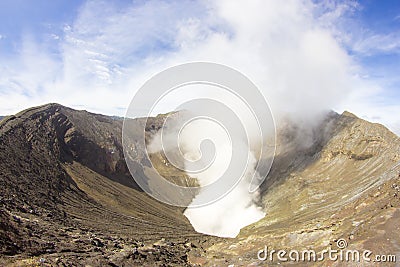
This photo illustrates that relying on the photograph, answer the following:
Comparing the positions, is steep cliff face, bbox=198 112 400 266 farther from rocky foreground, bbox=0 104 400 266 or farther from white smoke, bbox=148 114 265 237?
white smoke, bbox=148 114 265 237

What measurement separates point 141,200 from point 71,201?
24.0 m

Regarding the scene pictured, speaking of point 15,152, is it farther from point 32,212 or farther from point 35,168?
point 32,212

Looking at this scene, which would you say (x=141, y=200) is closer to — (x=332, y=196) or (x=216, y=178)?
(x=332, y=196)

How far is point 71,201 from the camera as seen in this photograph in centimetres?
5191

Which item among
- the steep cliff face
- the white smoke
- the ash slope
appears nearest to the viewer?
the ash slope

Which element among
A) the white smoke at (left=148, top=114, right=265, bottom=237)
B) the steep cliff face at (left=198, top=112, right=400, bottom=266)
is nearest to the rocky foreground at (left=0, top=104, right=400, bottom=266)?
the steep cliff face at (left=198, top=112, right=400, bottom=266)

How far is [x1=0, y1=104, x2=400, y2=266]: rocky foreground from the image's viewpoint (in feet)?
101

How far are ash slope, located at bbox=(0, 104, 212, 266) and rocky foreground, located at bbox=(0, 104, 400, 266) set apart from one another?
205 mm

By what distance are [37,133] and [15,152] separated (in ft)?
37.8

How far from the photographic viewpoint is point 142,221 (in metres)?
56.3

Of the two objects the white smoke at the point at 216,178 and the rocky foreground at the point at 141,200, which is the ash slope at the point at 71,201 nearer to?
the rocky foreground at the point at 141,200

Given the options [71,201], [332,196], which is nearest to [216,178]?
[332,196]

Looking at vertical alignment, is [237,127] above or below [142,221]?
above

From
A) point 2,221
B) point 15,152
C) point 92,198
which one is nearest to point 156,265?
point 2,221
